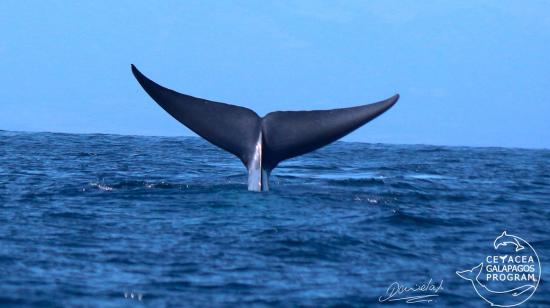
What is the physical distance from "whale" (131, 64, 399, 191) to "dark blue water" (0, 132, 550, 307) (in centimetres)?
54

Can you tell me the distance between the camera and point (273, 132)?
13062 mm

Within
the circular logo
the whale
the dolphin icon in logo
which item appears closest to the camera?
the circular logo

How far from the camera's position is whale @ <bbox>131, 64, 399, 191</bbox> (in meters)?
12.8

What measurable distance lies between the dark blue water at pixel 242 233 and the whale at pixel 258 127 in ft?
1.78

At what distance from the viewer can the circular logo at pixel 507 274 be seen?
8117 millimetres

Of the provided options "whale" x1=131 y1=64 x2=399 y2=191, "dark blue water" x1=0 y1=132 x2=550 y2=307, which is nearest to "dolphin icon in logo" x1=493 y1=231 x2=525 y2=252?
"dark blue water" x1=0 y1=132 x2=550 y2=307

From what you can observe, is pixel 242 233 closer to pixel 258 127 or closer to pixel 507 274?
pixel 507 274

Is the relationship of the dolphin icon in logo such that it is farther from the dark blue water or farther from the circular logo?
the dark blue water

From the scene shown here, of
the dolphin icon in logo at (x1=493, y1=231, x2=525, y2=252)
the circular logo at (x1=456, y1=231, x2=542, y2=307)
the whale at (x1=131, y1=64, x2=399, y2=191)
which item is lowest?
the circular logo at (x1=456, y1=231, x2=542, y2=307)

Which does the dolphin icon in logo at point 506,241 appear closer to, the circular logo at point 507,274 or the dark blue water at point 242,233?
the circular logo at point 507,274

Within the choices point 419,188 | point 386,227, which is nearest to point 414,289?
point 386,227

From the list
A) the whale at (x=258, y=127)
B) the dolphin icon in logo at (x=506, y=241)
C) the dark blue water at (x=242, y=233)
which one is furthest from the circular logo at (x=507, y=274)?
the whale at (x=258, y=127)

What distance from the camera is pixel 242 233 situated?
10312mm

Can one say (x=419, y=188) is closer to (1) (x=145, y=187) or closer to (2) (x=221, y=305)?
(1) (x=145, y=187)
